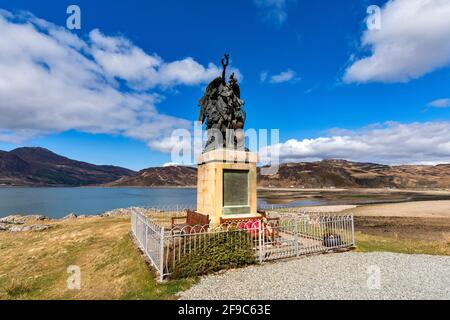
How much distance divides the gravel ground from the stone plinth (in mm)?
3289

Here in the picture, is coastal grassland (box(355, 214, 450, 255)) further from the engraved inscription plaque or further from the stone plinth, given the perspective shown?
the engraved inscription plaque

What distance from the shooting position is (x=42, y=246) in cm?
1338

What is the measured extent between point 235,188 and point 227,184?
18.2 inches

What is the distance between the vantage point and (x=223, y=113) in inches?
489

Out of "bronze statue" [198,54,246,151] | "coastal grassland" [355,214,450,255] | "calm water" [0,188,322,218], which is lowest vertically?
"calm water" [0,188,322,218]

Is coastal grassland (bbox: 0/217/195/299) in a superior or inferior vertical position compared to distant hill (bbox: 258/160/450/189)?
inferior

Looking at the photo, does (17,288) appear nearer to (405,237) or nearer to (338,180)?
(405,237)

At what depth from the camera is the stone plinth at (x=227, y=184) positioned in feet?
36.4

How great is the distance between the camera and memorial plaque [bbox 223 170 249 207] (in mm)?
11414
